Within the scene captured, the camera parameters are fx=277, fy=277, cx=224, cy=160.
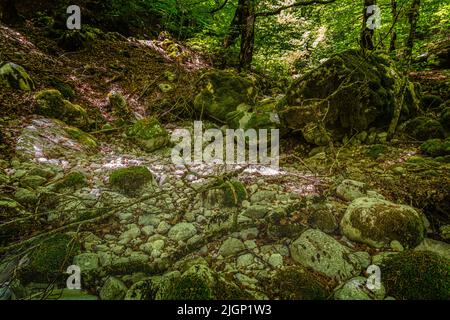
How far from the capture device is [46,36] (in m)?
6.72

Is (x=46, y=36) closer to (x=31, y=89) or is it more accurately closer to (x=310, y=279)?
(x=31, y=89)

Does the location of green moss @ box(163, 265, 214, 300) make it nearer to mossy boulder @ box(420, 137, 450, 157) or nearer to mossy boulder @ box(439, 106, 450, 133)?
mossy boulder @ box(420, 137, 450, 157)

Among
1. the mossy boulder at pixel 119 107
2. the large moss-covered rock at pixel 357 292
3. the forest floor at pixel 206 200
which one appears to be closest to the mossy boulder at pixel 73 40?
the forest floor at pixel 206 200

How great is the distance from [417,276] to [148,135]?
4019mm

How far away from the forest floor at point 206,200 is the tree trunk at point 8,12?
1561mm

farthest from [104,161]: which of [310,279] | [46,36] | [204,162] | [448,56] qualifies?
[448,56]

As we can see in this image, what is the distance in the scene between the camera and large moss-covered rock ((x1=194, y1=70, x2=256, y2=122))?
5555 mm

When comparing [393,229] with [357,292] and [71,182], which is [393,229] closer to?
[357,292]

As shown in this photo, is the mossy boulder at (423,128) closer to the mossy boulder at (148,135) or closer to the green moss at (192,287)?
the mossy boulder at (148,135)

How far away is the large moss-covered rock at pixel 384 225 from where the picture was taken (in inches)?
96.3

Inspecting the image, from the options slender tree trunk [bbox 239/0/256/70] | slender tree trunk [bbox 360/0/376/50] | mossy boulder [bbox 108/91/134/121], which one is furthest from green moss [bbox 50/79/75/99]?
slender tree trunk [bbox 360/0/376/50]

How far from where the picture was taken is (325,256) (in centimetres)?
230

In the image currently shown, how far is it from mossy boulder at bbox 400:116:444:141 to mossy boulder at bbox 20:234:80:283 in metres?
4.87
